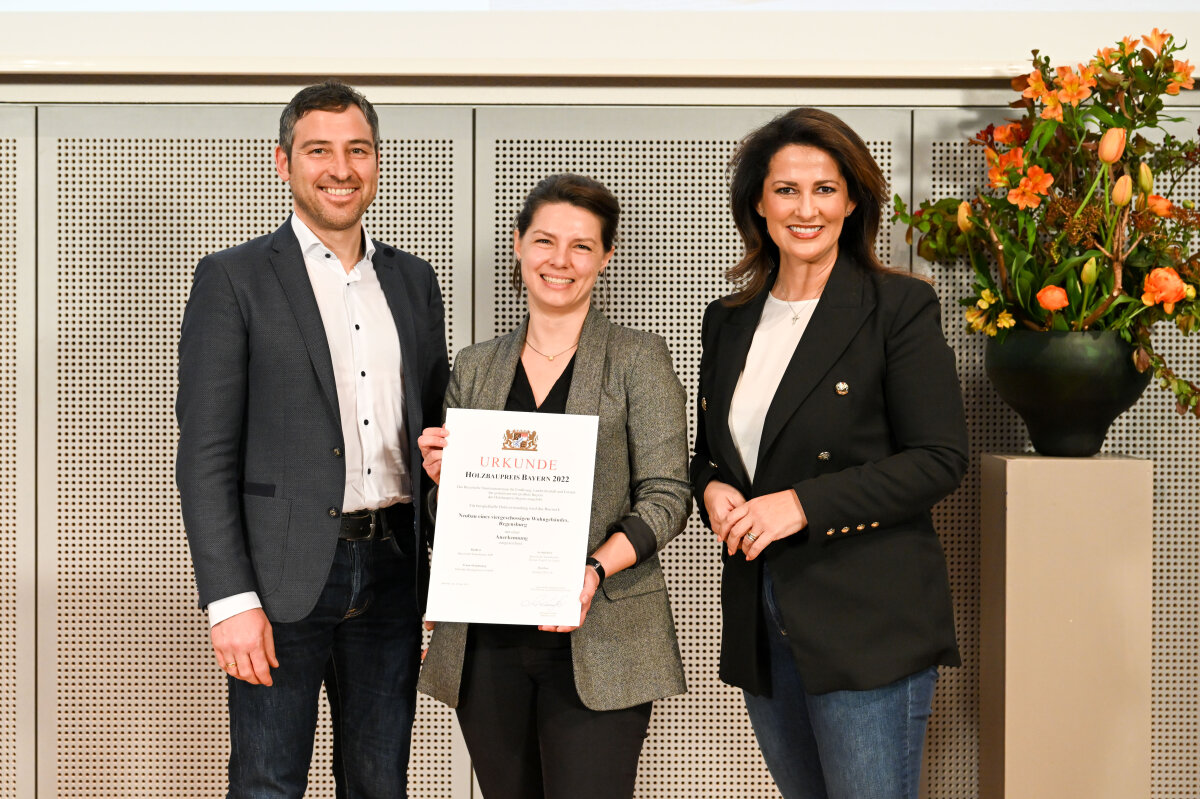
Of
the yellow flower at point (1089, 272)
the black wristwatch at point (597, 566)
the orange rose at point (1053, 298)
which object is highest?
A: the yellow flower at point (1089, 272)

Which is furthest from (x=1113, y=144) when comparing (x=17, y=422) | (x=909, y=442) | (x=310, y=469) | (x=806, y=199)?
(x=17, y=422)

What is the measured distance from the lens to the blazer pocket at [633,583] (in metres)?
1.79

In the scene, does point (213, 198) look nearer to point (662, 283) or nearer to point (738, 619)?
point (662, 283)

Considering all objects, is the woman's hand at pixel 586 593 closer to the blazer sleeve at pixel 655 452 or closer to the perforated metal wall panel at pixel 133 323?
the blazer sleeve at pixel 655 452

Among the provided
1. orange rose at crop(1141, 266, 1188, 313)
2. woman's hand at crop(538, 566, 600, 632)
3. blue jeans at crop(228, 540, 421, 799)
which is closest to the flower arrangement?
orange rose at crop(1141, 266, 1188, 313)

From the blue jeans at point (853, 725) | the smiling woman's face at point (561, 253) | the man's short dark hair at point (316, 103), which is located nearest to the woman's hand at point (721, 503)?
the blue jeans at point (853, 725)

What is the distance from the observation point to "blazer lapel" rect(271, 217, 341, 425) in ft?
6.12

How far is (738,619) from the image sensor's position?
1.86 metres

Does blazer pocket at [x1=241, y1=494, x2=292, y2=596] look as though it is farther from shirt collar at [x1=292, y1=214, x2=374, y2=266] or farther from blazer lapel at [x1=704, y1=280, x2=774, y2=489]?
blazer lapel at [x1=704, y1=280, x2=774, y2=489]

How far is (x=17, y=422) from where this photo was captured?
2.96 m

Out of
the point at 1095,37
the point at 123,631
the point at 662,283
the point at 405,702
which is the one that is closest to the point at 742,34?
the point at 662,283

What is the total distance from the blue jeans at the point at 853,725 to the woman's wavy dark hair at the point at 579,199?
0.79m

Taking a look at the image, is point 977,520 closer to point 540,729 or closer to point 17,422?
point 540,729

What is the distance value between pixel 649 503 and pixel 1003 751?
1.39 metres
